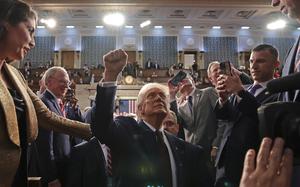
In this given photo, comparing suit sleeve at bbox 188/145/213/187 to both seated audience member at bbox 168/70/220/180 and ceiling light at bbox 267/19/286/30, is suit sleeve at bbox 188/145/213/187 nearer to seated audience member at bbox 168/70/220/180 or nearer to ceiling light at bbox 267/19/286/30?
seated audience member at bbox 168/70/220/180

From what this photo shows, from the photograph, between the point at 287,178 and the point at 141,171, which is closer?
the point at 287,178

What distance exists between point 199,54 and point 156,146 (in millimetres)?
15542

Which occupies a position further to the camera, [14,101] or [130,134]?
[130,134]

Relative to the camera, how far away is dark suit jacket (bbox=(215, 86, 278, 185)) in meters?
2.05

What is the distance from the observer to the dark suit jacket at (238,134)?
80.9 inches

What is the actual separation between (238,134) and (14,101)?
1.34m

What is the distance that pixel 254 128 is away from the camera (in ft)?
6.95

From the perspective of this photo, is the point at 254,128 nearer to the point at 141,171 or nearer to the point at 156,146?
the point at 156,146

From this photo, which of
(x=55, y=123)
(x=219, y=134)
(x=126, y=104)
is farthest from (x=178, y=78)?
(x=126, y=104)

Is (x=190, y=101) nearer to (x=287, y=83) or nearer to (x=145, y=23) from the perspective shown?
(x=287, y=83)

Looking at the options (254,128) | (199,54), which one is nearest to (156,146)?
(254,128)

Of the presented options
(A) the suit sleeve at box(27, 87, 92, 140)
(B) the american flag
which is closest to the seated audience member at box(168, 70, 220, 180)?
(A) the suit sleeve at box(27, 87, 92, 140)

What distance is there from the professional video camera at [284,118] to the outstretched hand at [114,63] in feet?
3.84

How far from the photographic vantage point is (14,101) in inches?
57.9
